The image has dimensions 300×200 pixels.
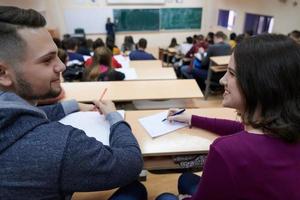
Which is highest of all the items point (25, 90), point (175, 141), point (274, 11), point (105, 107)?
point (274, 11)

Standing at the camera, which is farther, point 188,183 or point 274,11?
point 274,11

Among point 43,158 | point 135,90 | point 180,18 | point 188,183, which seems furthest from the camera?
point 180,18

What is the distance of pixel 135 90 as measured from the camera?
7.23ft

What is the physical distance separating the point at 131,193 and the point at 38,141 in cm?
54

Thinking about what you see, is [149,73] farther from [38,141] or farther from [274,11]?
[274,11]

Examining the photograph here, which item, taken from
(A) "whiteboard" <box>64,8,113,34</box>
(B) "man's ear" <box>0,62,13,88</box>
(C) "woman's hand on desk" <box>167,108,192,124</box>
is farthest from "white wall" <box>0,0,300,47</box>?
(B) "man's ear" <box>0,62,13,88</box>

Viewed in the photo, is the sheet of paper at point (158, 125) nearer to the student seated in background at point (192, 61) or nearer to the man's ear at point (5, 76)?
the man's ear at point (5, 76)

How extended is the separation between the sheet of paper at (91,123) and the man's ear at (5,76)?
51cm

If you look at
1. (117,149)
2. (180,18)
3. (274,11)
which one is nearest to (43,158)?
(117,149)

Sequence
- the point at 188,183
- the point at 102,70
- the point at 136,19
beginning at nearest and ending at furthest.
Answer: the point at 188,183
the point at 102,70
the point at 136,19

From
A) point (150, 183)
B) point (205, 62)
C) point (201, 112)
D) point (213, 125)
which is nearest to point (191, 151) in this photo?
point (213, 125)

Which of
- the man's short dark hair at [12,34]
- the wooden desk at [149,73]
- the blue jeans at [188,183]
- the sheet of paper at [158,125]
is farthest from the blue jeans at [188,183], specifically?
the wooden desk at [149,73]

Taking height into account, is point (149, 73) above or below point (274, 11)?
below

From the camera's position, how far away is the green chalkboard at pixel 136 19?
8516 mm
